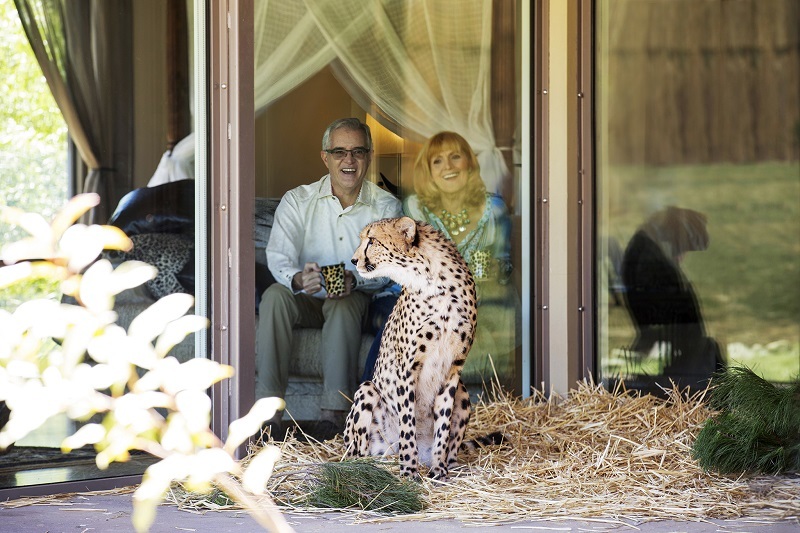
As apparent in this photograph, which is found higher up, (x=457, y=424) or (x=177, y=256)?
(x=177, y=256)

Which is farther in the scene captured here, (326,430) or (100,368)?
(326,430)

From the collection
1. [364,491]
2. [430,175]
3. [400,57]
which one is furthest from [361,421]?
[400,57]

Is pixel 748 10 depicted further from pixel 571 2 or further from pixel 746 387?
pixel 746 387

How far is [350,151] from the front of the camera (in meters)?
4.44

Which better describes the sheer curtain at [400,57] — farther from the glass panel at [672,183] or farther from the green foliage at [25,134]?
the green foliage at [25,134]

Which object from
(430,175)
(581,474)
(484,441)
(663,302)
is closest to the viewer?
(581,474)

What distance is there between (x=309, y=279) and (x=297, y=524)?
139 cm

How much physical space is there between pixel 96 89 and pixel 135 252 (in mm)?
653

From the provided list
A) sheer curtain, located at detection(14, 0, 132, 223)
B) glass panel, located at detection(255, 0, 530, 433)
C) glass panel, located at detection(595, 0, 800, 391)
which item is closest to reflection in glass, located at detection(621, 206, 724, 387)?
glass panel, located at detection(595, 0, 800, 391)

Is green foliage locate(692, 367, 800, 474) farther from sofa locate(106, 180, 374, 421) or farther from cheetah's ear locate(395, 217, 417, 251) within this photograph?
sofa locate(106, 180, 374, 421)

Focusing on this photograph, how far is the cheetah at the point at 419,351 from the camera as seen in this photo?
3.90m

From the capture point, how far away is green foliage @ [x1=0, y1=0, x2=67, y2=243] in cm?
368

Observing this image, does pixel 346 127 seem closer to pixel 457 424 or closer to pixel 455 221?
pixel 455 221

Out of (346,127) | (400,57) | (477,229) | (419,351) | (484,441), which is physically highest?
(400,57)
